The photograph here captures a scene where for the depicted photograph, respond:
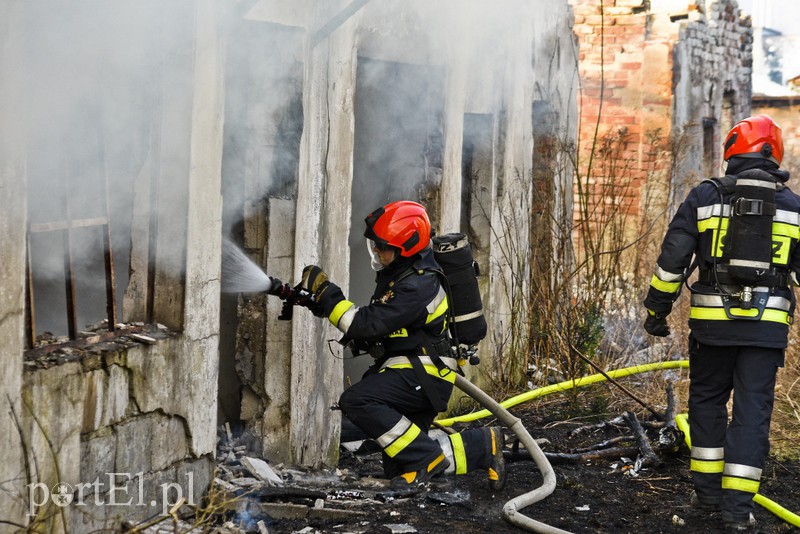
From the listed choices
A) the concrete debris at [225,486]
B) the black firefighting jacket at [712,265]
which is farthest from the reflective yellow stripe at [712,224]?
the concrete debris at [225,486]

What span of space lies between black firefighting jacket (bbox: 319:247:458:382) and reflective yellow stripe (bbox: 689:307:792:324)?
4.40 ft

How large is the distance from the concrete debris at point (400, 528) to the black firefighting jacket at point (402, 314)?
880 millimetres

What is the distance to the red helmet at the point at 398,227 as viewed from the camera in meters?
5.16

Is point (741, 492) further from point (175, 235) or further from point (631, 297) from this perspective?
point (631, 297)

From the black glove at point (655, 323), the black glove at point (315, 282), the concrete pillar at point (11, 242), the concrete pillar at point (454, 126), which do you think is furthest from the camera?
the concrete pillar at point (454, 126)

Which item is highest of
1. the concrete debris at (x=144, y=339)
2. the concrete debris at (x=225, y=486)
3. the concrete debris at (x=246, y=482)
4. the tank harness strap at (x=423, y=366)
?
the concrete debris at (x=144, y=339)

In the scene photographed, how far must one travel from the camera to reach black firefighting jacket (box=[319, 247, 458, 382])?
5.08m

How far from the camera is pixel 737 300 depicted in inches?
198

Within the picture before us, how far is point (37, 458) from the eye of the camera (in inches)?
144

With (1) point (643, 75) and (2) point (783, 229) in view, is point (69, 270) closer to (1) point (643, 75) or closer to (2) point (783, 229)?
(2) point (783, 229)

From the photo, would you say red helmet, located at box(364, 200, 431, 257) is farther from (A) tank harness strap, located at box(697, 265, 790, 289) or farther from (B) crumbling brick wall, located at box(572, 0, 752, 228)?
(B) crumbling brick wall, located at box(572, 0, 752, 228)

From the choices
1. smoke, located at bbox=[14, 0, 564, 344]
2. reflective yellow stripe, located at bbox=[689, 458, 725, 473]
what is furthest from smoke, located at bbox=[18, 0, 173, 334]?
reflective yellow stripe, located at bbox=[689, 458, 725, 473]

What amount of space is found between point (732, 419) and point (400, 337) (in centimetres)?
175

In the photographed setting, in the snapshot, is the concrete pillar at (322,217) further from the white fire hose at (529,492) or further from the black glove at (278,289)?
the white fire hose at (529,492)
